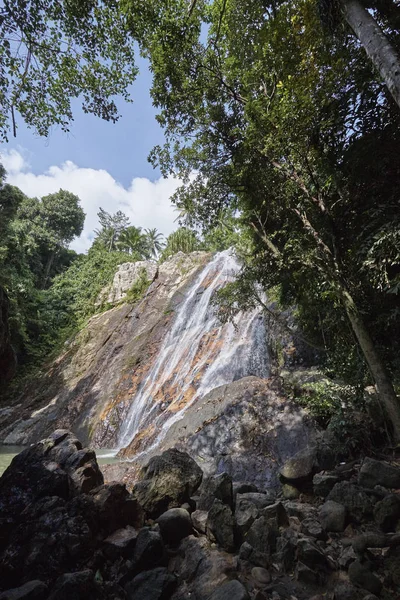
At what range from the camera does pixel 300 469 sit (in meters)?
4.86

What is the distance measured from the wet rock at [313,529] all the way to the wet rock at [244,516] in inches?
21.0

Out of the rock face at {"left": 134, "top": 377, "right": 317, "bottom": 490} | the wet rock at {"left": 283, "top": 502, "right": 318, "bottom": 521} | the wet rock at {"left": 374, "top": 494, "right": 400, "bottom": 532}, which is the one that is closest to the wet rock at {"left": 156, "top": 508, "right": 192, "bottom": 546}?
the wet rock at {"left": 283, "top": 502, "right": 318, "bottom": 521}

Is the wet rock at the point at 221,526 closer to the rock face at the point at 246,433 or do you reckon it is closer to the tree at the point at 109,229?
the rock face at the point at 246,433

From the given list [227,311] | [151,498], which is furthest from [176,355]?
[151,498]

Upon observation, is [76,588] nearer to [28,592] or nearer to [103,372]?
[28,592]

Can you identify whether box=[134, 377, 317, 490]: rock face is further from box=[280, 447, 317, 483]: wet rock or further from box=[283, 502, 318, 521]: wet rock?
box=[283, 502, 318, 521]: wet rock

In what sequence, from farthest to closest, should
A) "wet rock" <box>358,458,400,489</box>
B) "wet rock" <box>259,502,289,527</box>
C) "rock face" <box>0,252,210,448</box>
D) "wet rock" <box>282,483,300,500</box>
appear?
"rock face" <box>0,252,210,448</box>, "wet rock" <box>282,483,300,500</box>, "wet rock" <box>358,458,400,489</box>, "wet rock" <box>259,502,289,527</box>

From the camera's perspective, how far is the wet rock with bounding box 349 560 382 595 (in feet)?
8.14

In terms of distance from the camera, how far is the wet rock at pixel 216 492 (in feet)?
13.2


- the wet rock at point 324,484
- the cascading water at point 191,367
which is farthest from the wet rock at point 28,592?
the cascading water at point 191,367

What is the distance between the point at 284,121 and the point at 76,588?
7305mm

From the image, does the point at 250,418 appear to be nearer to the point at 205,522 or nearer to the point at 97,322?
the point at 205,522

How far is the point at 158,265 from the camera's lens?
89.9 ft

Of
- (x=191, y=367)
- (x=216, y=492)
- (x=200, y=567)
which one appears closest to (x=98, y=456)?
(x=191, y=367)
